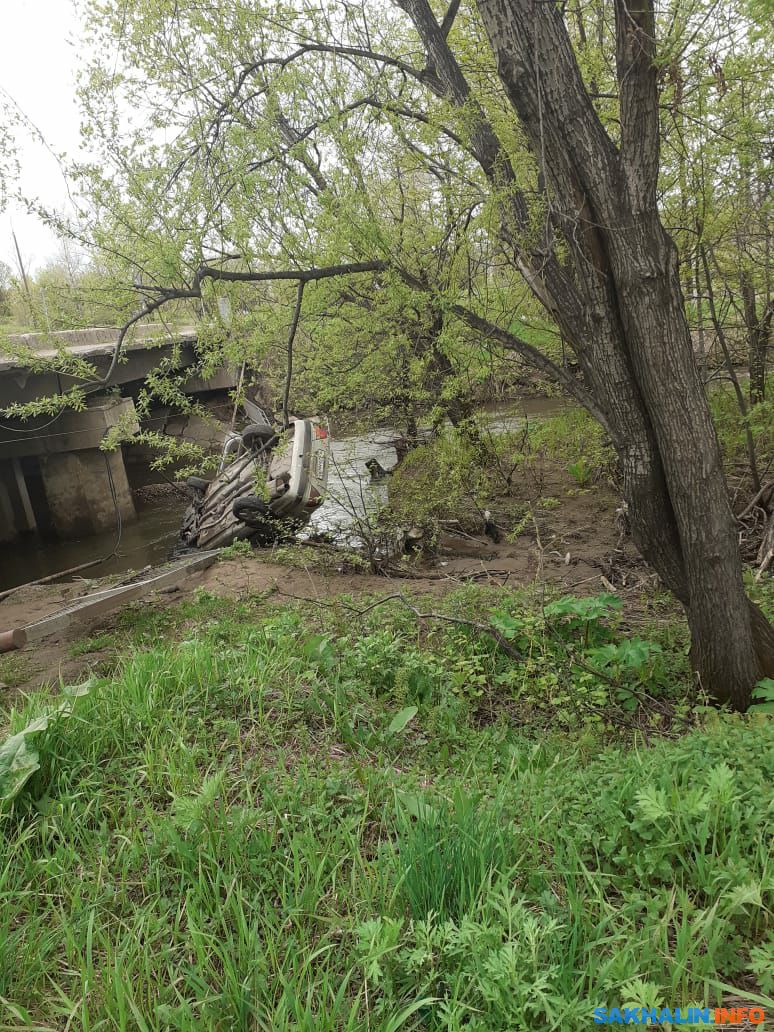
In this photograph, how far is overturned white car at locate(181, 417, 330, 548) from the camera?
1180 centimetres

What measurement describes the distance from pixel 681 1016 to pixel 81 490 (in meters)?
17.2

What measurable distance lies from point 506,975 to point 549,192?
14.6 feet

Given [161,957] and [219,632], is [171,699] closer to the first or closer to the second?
[161,957]

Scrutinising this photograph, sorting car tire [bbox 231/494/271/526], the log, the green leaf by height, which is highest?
car tire [bbox 231/494/271/526]

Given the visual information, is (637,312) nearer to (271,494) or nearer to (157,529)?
(271,494)

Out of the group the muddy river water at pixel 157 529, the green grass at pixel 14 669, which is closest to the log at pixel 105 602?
the green grass at pixel 14 669

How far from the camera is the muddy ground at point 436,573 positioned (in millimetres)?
6961

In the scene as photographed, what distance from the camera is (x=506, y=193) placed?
5.04 meters

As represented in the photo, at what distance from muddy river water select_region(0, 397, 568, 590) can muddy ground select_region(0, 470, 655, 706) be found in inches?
78.5

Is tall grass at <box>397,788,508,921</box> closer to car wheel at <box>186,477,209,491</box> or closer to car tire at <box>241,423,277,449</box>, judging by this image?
car tire at <box>241,423,277,449</box>

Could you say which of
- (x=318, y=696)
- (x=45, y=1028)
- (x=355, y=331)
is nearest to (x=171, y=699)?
(x=318, y=696)

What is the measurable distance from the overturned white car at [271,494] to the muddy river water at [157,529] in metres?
0.44

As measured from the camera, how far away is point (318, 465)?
13.0 meters

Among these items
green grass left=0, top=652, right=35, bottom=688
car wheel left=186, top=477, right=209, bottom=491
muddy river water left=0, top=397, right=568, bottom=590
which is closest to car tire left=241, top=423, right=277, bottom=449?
muddy river water left=0, top=397, right=568, bottom=590
